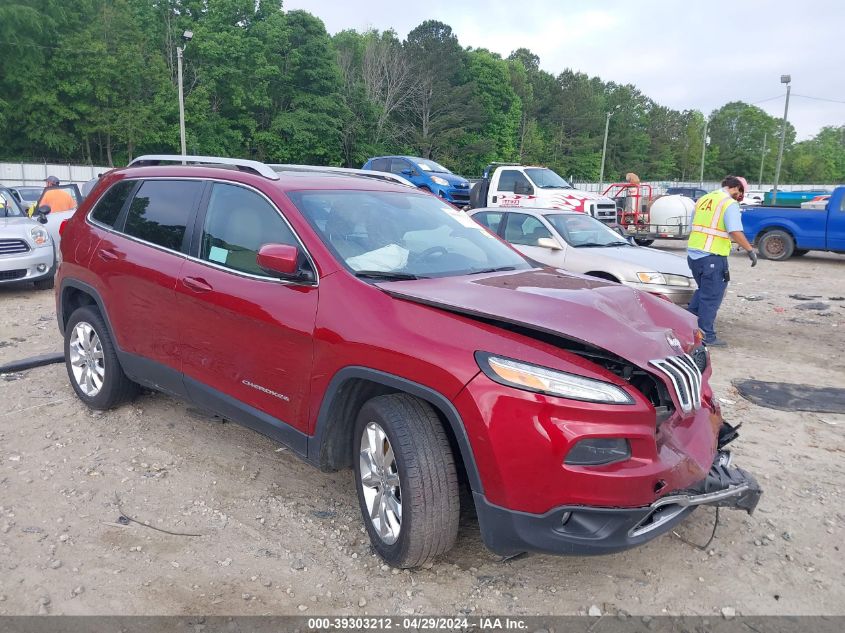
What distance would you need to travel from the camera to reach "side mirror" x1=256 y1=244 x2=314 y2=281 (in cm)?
316

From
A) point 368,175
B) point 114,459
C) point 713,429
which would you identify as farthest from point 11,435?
point 713,429

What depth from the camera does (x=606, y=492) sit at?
2.48 metres

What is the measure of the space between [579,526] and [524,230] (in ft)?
22.6

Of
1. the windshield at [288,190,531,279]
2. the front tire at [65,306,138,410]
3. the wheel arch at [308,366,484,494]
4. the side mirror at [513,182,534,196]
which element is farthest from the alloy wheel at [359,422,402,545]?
the side mirror at [513,182,534,196]

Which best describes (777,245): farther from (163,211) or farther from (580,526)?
(580,526)

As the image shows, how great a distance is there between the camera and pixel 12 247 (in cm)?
941

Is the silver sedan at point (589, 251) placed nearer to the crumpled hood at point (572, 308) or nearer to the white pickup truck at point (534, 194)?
the crumpled hood at point (572, 308)

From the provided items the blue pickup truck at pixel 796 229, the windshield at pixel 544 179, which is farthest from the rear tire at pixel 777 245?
the windshield at pixel 544 179

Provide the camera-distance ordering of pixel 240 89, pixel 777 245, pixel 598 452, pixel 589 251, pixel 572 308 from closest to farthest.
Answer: pixel 598 452
pixel 572 308
pixel 589 251
pixel 777 245
pixel 240 89

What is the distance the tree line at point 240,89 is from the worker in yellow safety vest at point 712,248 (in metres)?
42.0

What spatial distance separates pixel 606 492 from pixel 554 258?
619cm

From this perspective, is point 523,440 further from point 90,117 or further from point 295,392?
point 90,117

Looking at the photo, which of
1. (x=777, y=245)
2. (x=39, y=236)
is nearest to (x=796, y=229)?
(x=777, y=245)

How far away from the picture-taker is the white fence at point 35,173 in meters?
34.1
